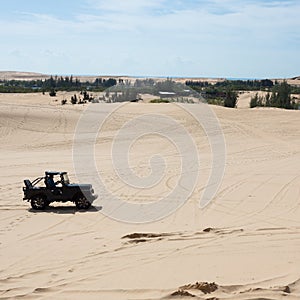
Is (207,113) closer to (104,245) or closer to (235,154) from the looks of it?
(235,154)

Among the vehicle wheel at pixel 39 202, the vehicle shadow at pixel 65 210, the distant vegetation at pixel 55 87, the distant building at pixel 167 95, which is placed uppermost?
the distant vegetation at pixel 55 87

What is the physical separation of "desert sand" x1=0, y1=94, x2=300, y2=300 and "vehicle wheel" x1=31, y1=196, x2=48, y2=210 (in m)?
0.23

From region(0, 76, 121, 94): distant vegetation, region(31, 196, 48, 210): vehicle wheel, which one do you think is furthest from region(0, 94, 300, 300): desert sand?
region(0, 76, 121, 94): distant vegetation

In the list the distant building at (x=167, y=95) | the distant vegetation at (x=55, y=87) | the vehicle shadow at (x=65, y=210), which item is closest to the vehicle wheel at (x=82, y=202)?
the vehicle shadow at (x=65, y=210)

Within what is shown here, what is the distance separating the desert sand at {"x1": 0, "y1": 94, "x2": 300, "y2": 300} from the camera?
7.95 metres

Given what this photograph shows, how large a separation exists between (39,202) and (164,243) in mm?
5298

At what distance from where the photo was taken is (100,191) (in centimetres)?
1727

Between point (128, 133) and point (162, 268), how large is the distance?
23750 mm

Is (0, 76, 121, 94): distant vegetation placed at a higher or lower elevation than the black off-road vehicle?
higher

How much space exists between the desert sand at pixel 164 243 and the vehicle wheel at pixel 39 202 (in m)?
0.23

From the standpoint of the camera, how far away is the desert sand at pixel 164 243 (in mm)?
7953

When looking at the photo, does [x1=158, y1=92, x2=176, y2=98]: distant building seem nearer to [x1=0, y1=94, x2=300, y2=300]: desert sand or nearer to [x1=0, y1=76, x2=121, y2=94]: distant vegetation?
[x1=0, y1=76, x2=121, y2=94]: distant vegetation

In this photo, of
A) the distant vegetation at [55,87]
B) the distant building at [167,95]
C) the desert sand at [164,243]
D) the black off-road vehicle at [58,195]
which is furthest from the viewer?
the distant vegetation at [55,87]

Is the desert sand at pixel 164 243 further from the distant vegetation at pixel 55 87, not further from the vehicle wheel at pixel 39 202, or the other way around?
the distant vegetation at pixel 55 87
